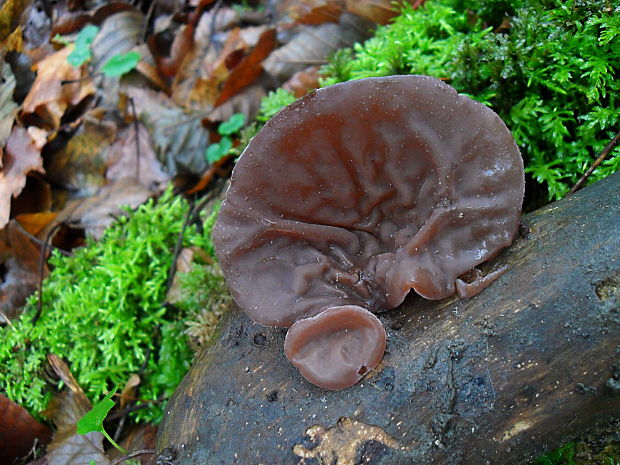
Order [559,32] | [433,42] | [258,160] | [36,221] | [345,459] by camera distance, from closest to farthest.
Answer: [345,459], [258,160], [559,32], [433,42], [36,221]

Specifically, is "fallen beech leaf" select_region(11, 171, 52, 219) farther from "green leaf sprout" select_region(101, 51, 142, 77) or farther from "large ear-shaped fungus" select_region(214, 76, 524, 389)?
"large ear-shaped fungus" select_region(214, 76, 524, 389)

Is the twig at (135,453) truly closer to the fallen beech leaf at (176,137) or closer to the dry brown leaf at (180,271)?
the dry brown leaf at (180,271)

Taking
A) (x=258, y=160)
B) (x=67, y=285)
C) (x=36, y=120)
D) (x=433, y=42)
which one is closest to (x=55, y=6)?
(x=36, y=120)

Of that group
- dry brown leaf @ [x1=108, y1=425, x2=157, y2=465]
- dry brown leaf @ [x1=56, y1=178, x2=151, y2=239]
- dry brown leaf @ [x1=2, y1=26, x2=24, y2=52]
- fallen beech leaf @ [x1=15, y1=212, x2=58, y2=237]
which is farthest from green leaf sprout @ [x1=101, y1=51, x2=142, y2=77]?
dry brown leaf @ [x1=108, y1=425, x2=157, y2=465]

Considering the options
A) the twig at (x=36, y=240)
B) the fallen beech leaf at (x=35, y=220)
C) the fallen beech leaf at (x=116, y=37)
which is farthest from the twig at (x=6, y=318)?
the fallen beech leaf at (x=116, y=37)

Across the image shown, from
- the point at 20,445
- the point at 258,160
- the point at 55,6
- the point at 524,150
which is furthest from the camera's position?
the point at 55,6

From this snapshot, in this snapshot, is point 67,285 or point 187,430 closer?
point 187,430

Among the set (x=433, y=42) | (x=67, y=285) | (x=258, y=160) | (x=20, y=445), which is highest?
(x=258, y=160)

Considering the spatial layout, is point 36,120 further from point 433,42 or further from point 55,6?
point 433,42
